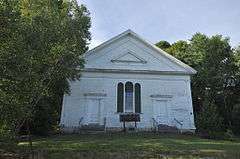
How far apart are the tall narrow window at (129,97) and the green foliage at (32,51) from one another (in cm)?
728

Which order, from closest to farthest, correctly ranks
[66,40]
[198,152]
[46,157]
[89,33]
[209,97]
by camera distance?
1. [46,157]
2. [198,152]
3. [66,40]
4. [89,33]
5. [209,97]

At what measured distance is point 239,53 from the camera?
38.9 meters

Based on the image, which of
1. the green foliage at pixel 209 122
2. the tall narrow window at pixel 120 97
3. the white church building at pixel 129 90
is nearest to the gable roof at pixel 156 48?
the white church building at pixel 129 90

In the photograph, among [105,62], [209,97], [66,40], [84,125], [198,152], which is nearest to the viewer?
[198,152]

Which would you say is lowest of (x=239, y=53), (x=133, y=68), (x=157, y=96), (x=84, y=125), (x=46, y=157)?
(x=46, y=157)

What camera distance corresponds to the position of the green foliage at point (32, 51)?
48.1 feet

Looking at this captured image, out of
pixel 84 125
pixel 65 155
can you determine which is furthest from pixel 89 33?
pixel 65 155

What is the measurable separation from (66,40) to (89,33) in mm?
6008

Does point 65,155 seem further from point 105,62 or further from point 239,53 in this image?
point 239,53

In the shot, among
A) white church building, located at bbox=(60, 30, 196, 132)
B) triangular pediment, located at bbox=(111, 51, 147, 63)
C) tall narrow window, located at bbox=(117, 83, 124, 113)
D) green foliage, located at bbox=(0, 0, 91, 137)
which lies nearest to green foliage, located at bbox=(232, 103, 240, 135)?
white church building, located at bbox=(60, 30, 196, 132)

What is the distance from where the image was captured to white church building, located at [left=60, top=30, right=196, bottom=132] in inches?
1182

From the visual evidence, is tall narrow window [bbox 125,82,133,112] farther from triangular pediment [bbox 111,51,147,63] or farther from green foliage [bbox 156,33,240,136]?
green foliage [bbox 156,33,240,136]

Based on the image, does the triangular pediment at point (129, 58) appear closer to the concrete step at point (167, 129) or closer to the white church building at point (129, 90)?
the white church building at point (129, 90)

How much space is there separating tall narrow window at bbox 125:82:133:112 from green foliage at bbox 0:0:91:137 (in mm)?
7284
